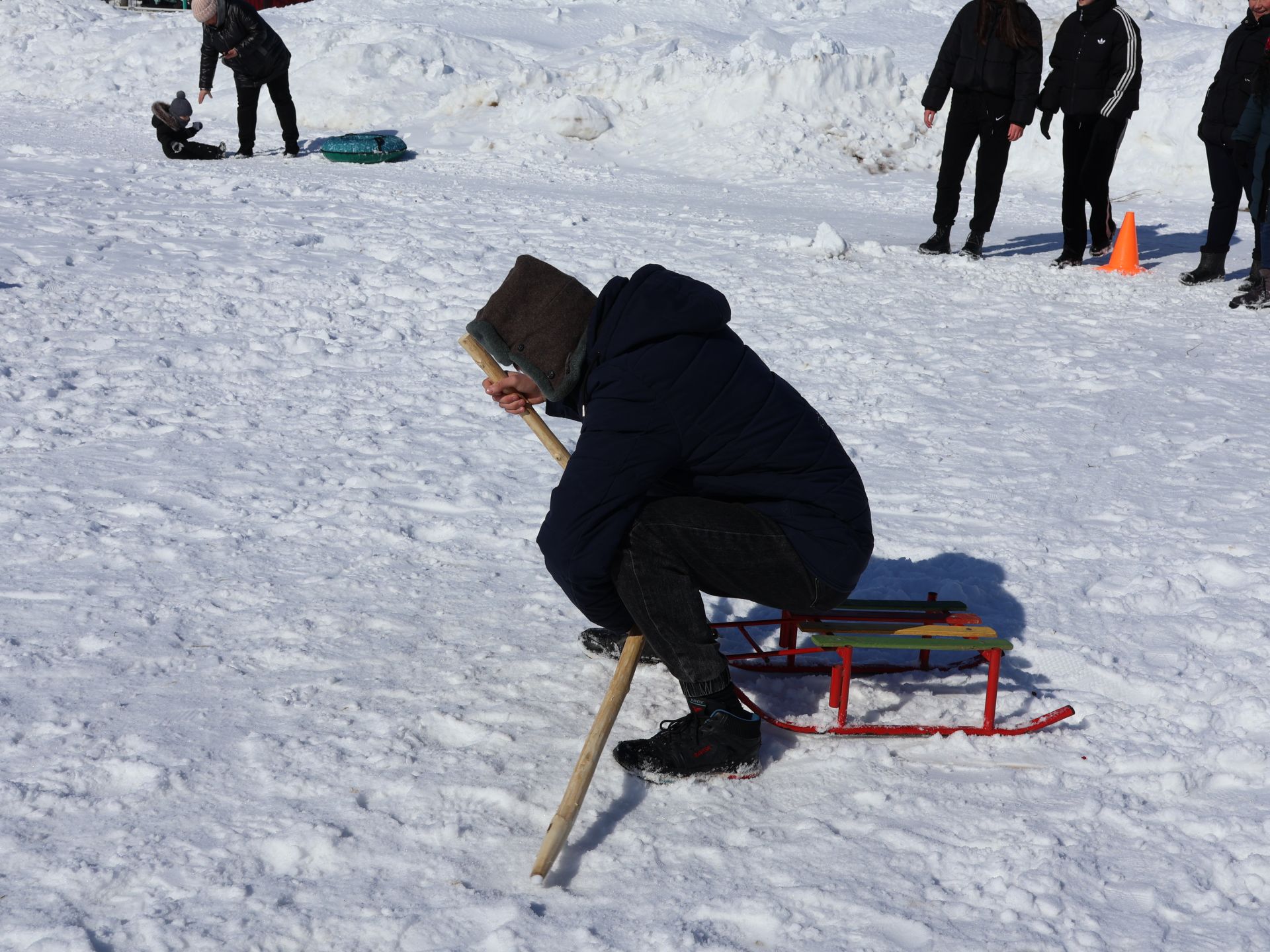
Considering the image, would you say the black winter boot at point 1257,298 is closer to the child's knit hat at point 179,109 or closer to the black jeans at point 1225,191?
the black jeans at point 1225,191

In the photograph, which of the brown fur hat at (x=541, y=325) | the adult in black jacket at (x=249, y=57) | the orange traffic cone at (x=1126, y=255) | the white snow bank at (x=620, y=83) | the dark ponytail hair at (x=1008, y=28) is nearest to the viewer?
the brown fur hat at (x=541, y=325)

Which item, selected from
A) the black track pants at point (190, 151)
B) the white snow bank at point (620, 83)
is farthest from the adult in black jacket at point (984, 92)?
the black track pants at point (190, 151)

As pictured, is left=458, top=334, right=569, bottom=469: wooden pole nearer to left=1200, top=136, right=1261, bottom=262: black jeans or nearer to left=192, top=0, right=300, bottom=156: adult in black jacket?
left=1200, top=136, right=1261, bottom=262: black jeans

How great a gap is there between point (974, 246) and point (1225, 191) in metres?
1.62

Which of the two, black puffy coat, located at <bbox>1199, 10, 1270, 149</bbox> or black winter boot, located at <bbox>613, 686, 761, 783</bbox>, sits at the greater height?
black puffy coat, located at <bbox>1199, 10, 1270, 149</bbox>

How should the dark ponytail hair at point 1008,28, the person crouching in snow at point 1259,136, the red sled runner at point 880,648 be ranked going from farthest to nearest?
the dark ponytail hair at point 1008,28 → the person crouching in snow at point 1259,136 → the red sled runner at point 880,648

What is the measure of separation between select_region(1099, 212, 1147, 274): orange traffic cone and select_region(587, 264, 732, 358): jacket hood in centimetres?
638

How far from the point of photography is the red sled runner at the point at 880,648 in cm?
283

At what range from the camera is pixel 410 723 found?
2869mm

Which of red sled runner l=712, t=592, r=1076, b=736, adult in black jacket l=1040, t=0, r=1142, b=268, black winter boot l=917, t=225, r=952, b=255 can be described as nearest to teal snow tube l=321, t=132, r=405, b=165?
black winter boot l=917, t=225, r=952, b=255

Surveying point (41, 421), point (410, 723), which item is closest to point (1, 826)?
point (410, 723)

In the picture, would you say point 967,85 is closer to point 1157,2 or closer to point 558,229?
point 558,229

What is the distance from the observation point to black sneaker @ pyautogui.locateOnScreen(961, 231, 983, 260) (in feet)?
26.7

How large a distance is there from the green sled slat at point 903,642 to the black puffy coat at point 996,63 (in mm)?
5804
